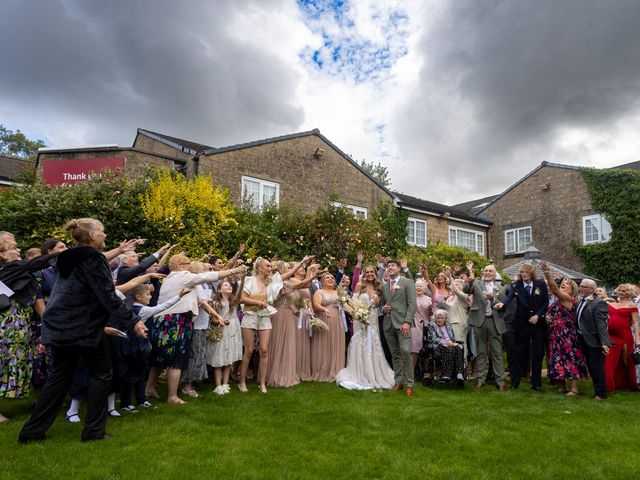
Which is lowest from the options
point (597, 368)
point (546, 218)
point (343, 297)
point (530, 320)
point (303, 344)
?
point (597, 368)

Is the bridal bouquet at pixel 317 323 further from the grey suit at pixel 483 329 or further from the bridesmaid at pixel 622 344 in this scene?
the bridesmaid at pixel 622 344

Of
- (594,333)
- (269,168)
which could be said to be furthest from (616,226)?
(594,333)

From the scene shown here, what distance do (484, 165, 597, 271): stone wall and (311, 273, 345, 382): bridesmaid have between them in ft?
70.1

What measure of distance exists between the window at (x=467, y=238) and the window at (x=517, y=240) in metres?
1.48

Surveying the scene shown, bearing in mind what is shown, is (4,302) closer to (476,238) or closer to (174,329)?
(174,329)

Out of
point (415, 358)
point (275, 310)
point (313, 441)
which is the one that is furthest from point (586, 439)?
point (275, 310)

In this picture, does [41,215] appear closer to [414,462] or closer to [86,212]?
[86,212]

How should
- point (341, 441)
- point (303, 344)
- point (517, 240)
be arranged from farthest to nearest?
point (517, 240) < point (303, 344) < point (341, 441)

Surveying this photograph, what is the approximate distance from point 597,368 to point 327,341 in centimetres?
481

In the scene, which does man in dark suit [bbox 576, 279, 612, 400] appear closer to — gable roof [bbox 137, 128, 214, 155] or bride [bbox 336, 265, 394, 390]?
bride [bbox 336, 265, 394, 390]

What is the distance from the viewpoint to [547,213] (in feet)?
Result: 91.3

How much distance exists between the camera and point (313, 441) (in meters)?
5.28

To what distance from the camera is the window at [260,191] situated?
19547 mm

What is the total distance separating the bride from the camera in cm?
891
